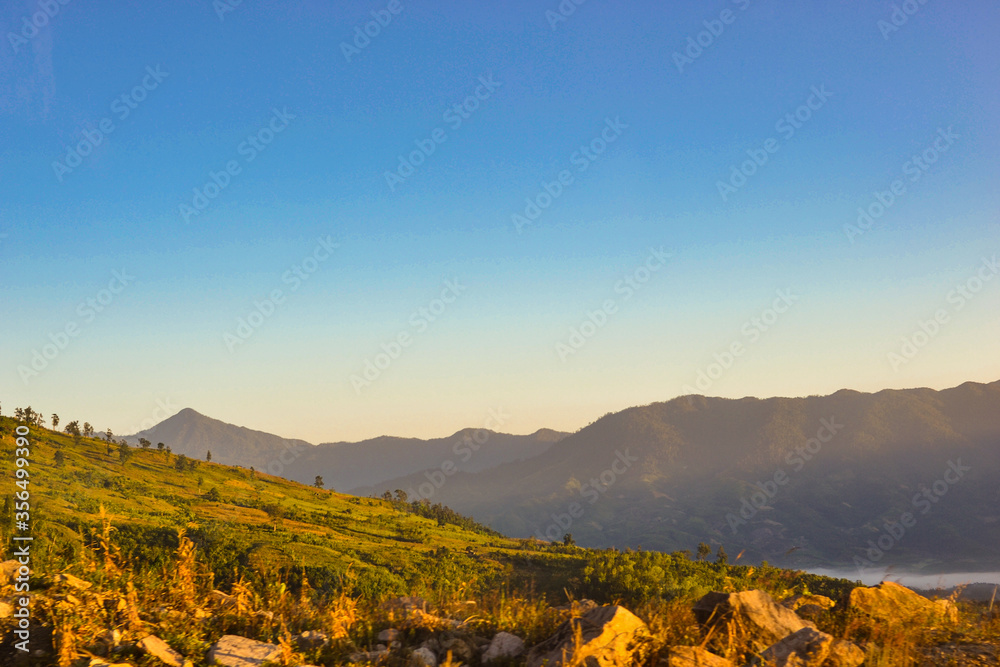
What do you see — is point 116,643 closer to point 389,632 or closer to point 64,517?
point 389,632

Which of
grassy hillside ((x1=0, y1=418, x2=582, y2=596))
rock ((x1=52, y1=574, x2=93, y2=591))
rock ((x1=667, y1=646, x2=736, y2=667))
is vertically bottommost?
grassy hillside ((x1=0, y1=418, x2=582, y2=596))

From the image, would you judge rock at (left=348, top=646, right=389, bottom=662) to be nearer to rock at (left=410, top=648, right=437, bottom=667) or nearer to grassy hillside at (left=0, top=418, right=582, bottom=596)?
rock at (left=410, top=648, right=437, bottom=667)

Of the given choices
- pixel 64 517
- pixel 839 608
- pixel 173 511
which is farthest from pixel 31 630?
pixel 173 511

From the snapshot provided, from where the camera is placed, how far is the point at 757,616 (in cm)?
811

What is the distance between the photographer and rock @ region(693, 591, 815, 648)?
790 cm

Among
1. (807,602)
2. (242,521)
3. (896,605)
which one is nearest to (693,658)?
(807,602)

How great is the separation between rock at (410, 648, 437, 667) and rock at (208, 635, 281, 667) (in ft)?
4.95

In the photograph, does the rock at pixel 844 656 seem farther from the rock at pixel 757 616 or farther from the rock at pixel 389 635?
the rock at pixel 389 635

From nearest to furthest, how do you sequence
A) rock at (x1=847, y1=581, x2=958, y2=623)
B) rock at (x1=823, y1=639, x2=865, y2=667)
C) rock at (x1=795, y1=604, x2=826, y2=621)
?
rock at (x1=823, y1=639, x2=865, y2=667) < rock at (x1=847, y1=581, x2=958, y2=623) < rock at (x1=795, y1=604, x2=826, y2=621)

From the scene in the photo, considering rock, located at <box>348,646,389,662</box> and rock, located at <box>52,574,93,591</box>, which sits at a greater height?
rock, located at <box>52,574,93,591</box>

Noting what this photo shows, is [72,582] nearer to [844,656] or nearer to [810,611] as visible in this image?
[844,656]

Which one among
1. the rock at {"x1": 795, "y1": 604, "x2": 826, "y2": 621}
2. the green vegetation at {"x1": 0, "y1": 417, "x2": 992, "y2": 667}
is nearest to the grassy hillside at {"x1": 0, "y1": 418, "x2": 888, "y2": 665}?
the green vegetation at {"x1": 0, "y1": 417, "x2": 992, "y2": 667}

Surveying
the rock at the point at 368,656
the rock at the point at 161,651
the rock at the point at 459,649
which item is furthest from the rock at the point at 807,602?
the rock at the point at 161,651

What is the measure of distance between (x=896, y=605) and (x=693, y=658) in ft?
14.1
